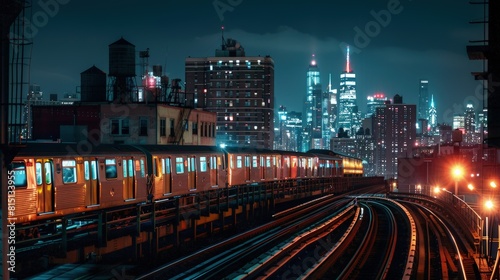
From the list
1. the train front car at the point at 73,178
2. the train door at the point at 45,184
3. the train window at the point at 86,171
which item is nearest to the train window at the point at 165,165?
the train front car at the point at 73,178

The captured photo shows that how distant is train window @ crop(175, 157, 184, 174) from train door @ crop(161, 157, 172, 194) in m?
0.67

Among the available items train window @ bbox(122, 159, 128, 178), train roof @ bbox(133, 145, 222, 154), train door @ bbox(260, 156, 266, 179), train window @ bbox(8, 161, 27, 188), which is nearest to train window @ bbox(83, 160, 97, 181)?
train window @ bbox(122, 159, 128, 178)

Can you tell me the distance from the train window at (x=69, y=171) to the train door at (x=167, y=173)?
652cm

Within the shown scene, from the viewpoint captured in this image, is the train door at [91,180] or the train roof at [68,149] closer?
the train roof at [68,149]

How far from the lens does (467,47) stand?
65.5ft

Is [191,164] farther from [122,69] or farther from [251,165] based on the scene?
[122,69]

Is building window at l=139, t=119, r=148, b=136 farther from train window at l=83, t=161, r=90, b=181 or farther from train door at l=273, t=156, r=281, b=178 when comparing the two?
train window at l=83, t=161, r=90, b=181

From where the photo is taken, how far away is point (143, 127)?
48500 mm

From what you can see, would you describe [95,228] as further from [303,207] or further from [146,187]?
[303,207]

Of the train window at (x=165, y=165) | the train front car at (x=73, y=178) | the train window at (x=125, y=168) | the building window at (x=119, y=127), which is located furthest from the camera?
the building window at (x=119, y=127)

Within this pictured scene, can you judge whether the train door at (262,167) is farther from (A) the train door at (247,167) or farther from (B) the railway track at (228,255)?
(B) the railway track at (228,255)

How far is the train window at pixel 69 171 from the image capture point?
19.6 metres

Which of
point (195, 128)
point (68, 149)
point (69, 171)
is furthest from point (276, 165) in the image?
point (69, 171)

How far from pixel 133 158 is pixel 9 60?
550 inches
